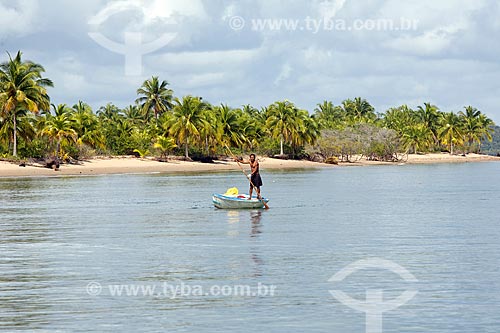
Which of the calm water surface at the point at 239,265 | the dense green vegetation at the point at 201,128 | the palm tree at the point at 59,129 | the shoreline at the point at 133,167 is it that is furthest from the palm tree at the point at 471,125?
the calm water surface at the point at 239,265

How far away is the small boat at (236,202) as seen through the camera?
116ft

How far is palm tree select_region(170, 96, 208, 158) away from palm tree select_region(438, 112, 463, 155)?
7293 cm

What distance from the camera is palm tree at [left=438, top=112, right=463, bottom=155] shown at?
158375 mm

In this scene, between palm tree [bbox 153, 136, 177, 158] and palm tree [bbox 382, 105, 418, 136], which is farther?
palm tree [bbox 382, 105, 418, 136]

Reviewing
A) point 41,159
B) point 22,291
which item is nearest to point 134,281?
point 22,291

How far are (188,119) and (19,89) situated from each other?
2580cm

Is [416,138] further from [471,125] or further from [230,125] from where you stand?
[230,125]

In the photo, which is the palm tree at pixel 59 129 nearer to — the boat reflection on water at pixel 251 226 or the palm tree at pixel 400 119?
the boat reflection on water at pixel 251 226

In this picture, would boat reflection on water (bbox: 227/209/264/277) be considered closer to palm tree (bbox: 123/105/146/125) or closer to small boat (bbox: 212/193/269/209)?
small boat (bbox: 212/193/269/209)

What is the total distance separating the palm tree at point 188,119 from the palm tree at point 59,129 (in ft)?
55.6

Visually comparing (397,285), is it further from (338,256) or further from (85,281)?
(85,281)

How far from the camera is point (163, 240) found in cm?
2498

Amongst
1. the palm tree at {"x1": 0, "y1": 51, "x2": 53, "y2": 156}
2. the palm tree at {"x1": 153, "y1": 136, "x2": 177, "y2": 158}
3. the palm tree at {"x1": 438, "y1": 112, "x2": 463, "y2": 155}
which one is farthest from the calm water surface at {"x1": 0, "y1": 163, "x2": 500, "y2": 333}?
the palm tree at {"x1": 438, "y1": 112, "x2": 463, "y2": 155}

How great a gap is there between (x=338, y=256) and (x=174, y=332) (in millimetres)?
8714
